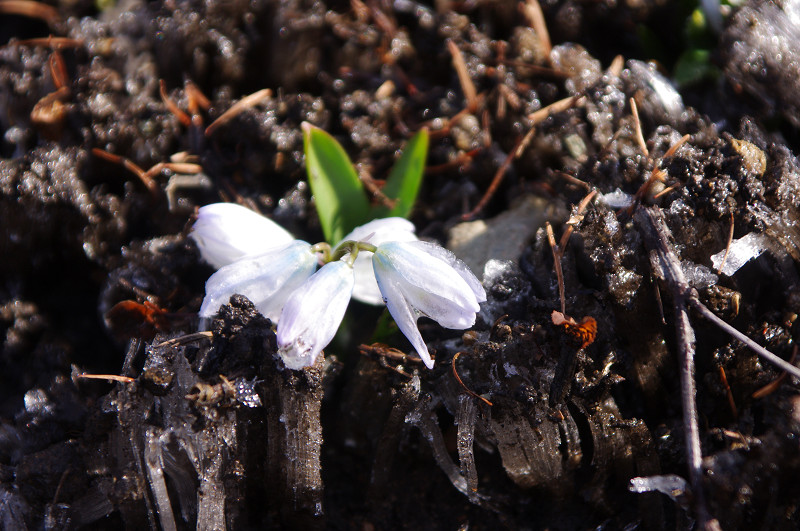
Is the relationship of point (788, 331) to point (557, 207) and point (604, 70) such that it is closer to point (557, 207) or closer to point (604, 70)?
point (557, 207)

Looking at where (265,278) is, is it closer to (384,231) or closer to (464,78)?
(384,231)

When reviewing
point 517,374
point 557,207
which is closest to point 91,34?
point 557,207

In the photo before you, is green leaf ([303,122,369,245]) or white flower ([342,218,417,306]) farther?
green leaf ([303,122,369,245])

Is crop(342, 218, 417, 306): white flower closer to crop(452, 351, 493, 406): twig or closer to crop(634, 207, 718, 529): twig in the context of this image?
crop(452, 351, 493, 406): twig

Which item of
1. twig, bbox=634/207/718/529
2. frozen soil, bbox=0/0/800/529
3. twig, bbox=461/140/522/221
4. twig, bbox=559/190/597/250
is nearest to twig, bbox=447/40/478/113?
frozen soil, bbox=0/0/800/529

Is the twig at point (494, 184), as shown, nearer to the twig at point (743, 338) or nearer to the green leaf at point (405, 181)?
the green leaf at point (405, 181)

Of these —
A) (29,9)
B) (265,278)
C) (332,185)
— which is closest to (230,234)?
(265,278)
